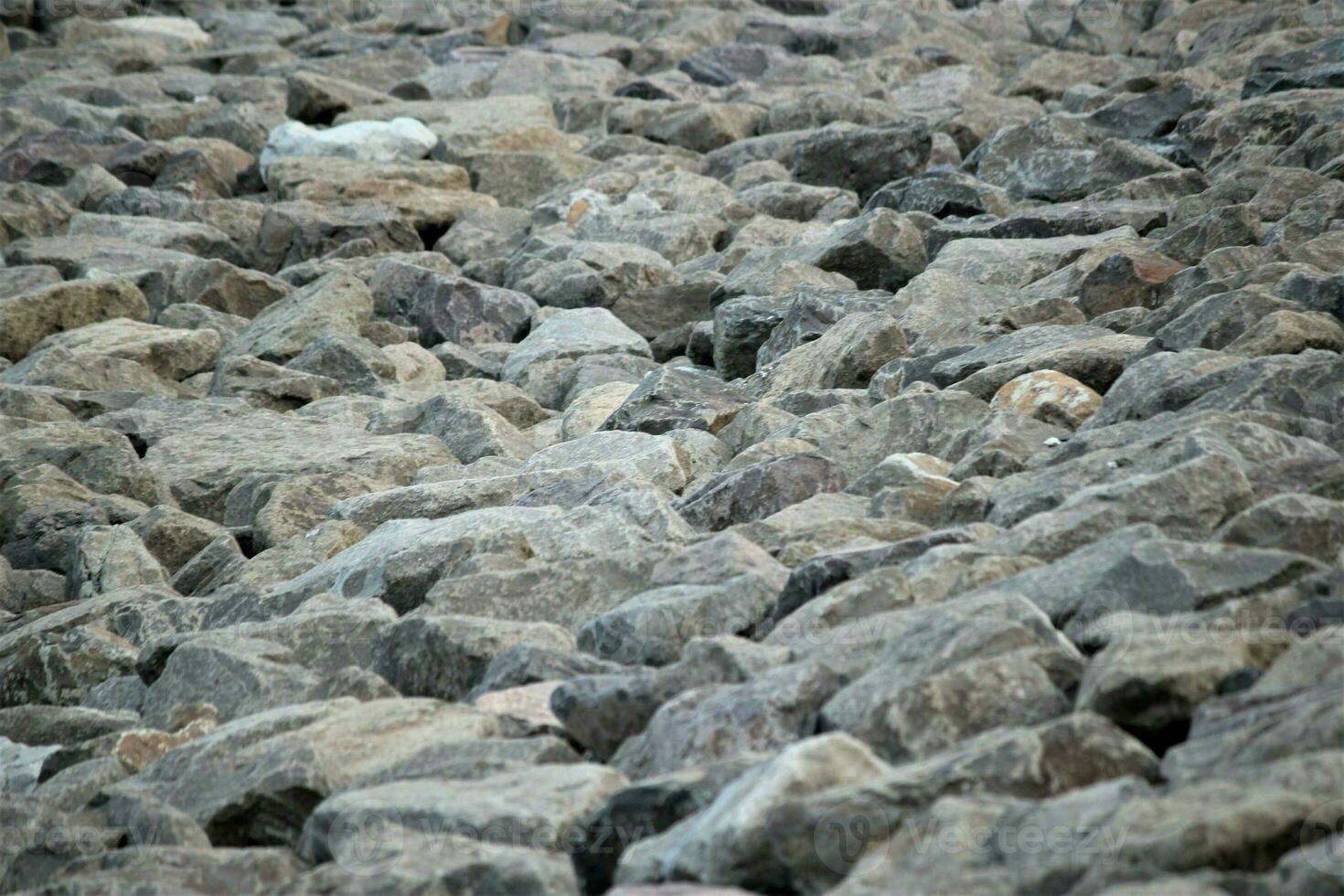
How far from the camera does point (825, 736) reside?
2545 millimetres

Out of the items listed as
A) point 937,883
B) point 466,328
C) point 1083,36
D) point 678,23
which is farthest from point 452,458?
point 678,23

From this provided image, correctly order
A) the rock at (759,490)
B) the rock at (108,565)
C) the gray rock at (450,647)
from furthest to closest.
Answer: the rock at (108,565) < the rock at (759,490) < the gray rock at (450,647)

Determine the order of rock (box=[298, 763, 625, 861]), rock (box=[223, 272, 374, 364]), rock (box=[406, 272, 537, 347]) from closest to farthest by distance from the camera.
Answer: rock (box=[298, 763, 625, 861]), rock (box=[223, 272, 374, 364]), rock (box=[406, 272, 537, 347])

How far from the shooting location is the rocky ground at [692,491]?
252cm

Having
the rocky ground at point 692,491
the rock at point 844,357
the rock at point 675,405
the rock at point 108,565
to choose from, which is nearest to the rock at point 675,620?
the rocky ground at point 692,491

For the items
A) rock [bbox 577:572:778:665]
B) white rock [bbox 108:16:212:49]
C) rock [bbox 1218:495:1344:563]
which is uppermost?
rock [bbox 1218:495:1344:563]

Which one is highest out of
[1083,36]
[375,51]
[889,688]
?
[889,688]

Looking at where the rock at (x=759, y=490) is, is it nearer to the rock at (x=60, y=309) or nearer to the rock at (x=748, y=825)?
the rock at (x=748, y=825)

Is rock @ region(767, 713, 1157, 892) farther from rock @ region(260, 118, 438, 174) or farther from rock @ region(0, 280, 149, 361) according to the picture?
rock @ region(260, 118, 438, 174)

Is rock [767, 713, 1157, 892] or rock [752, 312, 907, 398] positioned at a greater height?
rock [767, 713, 1157, 892]

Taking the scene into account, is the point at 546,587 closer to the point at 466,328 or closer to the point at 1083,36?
the point at 466,328

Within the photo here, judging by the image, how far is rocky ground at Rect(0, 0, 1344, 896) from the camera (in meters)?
2.52

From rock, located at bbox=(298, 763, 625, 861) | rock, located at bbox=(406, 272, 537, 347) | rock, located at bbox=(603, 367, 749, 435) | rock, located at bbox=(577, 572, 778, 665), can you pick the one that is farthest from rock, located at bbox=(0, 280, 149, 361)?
rock, located at bbox=(298, 763, 625, 861)

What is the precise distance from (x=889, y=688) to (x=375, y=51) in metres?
13.1
